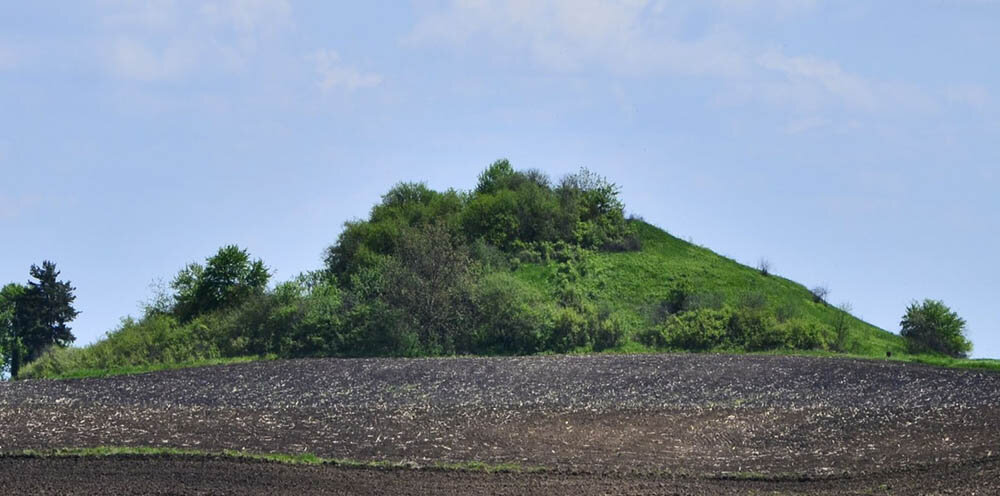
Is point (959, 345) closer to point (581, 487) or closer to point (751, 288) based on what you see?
point (751, 288)

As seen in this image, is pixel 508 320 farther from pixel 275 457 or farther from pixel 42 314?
pixel 42 314

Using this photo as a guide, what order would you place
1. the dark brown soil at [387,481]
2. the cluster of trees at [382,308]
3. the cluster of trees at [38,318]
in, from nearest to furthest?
the dark brown soil at [387,481]
the cluster of trees at [382,308]
the cluster of trees at [38,318]

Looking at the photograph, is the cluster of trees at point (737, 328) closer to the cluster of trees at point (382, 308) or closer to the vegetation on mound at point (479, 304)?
the vegetation on mound at point (479, 304)

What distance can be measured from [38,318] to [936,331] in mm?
52116

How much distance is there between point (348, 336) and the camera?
5556 cm

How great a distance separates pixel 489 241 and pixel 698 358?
22173 millimetres

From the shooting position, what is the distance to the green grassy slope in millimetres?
60594

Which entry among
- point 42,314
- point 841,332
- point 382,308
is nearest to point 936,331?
point 841,332

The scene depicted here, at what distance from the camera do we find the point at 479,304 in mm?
57500

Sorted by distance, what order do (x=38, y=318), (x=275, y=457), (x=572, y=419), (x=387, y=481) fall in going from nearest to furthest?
(x=387, y=481)
(x=275, y=457)
(x=572, y=419)
(x=38, y=318)

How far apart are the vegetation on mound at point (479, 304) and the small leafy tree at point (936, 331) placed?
912 mm

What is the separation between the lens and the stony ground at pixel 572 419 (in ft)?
94.5

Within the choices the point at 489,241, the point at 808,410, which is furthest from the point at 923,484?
the point at 489,241

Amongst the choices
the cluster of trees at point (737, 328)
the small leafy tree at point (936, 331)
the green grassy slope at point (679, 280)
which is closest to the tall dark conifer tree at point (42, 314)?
the green grassy slope at point (679, 280)
